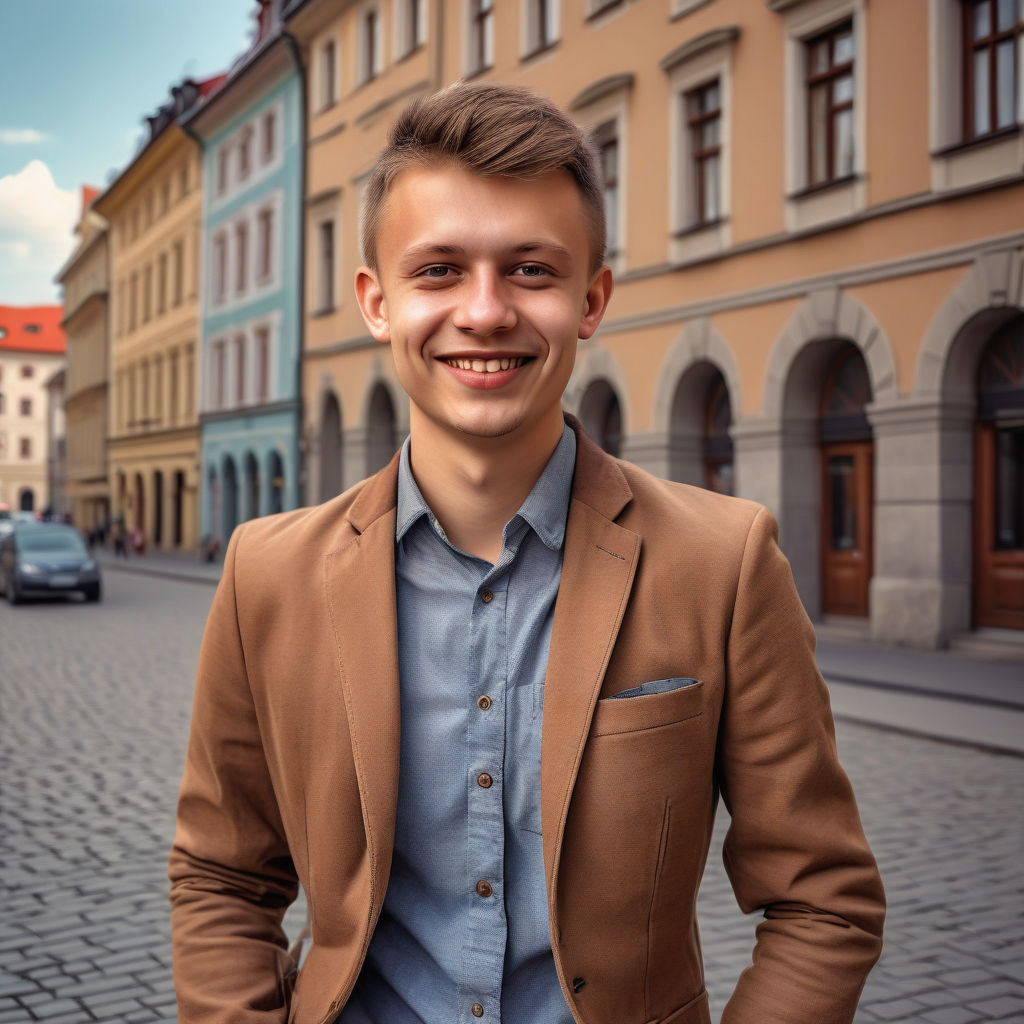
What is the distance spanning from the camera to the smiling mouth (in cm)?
170

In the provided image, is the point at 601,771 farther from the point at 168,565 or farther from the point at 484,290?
the point at 168,565

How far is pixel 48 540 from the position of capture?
76.6 feet

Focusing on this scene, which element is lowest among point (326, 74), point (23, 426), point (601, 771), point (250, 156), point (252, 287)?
point (601, 771)

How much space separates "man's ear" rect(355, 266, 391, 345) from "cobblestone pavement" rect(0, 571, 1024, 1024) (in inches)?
122

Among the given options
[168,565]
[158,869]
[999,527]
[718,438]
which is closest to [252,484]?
[168,565]

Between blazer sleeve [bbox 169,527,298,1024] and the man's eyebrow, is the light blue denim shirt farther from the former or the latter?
the man's eyebrow

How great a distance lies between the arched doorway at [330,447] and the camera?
31.8 metres

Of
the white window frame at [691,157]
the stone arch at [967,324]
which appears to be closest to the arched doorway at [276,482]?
the white window frame at [691,157]

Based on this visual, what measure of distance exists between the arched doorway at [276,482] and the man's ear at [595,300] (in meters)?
33.3

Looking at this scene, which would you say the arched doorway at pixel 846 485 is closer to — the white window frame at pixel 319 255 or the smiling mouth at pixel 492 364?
the smiling mouth at pixel 492 364

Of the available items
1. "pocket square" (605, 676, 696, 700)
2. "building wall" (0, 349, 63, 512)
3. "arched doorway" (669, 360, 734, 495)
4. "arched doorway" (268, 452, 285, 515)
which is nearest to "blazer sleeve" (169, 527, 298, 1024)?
"pocket square" (605, 676, 696, 700)

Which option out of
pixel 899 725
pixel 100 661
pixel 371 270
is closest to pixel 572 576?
pixel 371 270

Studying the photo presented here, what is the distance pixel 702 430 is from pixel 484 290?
716 inches

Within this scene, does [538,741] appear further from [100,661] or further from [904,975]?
[100,661]
